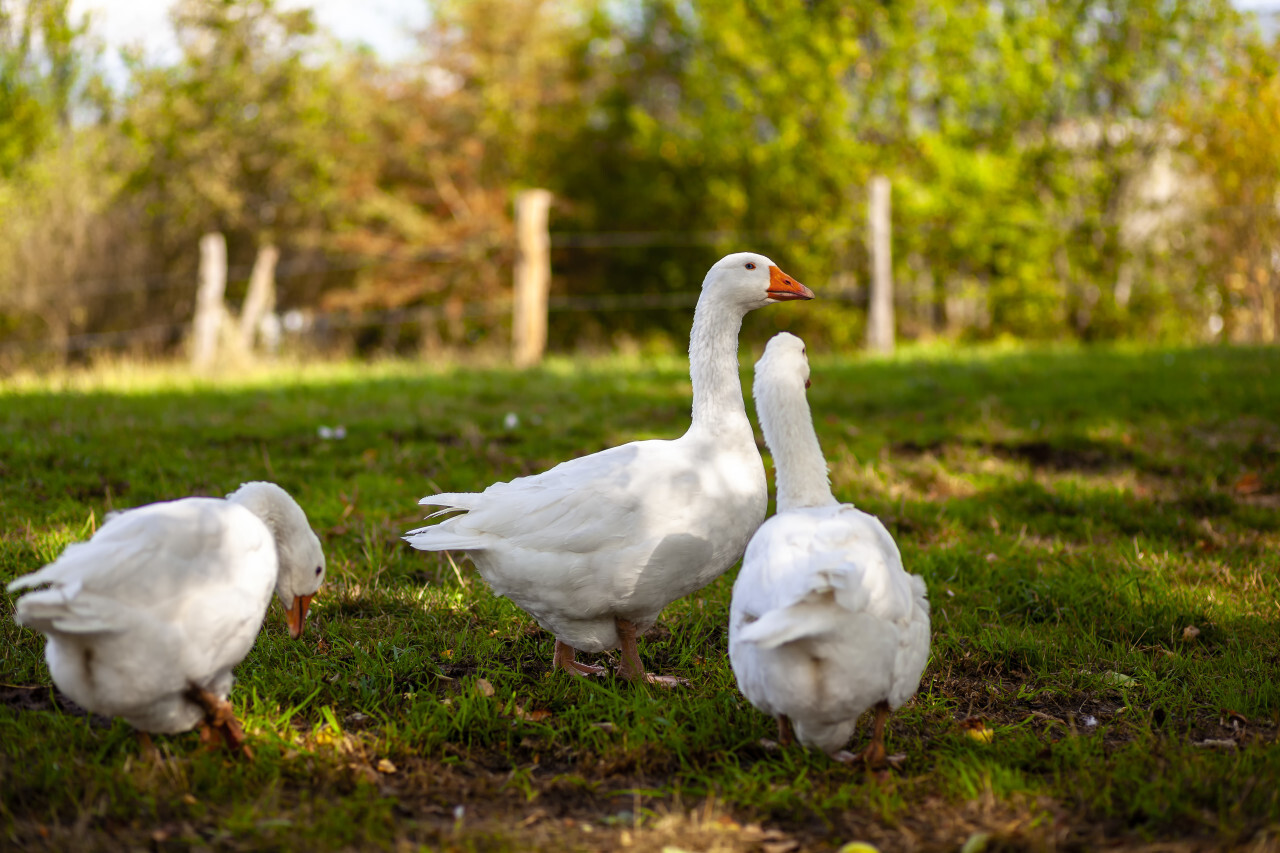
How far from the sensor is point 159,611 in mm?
2875

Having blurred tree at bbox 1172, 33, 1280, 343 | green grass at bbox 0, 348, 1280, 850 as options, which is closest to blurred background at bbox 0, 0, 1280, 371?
blurred tree at bbox 1172, 33, 1280, 343

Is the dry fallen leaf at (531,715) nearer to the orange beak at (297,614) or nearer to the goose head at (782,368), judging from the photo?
the orange beak at (297,614)

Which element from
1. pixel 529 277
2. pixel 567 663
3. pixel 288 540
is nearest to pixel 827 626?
pixel 567 663

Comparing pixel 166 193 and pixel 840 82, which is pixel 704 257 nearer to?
pixel 840 82

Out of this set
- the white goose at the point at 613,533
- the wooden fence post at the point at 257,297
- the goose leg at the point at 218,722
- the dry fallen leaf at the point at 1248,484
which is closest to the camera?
the goose leg at the point at 218,722

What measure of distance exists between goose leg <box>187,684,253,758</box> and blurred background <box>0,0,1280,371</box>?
1046 centimetres

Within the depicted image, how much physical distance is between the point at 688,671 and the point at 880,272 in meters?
10.4

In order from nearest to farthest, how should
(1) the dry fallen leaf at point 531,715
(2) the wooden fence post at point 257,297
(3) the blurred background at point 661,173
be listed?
(1) the dry fallen leaf at point 531,715
(2) the wooden fence post at point 257,297
(3) the blurred background at point 661,173

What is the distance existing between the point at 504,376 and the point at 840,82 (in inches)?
406

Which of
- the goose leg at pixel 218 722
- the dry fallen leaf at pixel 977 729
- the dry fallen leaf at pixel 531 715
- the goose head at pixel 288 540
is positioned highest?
the goose head at pixel 288 540

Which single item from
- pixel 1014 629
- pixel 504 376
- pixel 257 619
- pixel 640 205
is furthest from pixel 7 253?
pixel 1014 629

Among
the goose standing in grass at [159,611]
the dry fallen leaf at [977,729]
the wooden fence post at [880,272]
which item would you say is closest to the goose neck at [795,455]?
the dry fallen leaf at [977,729]

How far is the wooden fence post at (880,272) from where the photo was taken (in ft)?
44.3

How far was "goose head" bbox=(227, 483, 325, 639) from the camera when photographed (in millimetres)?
3602
